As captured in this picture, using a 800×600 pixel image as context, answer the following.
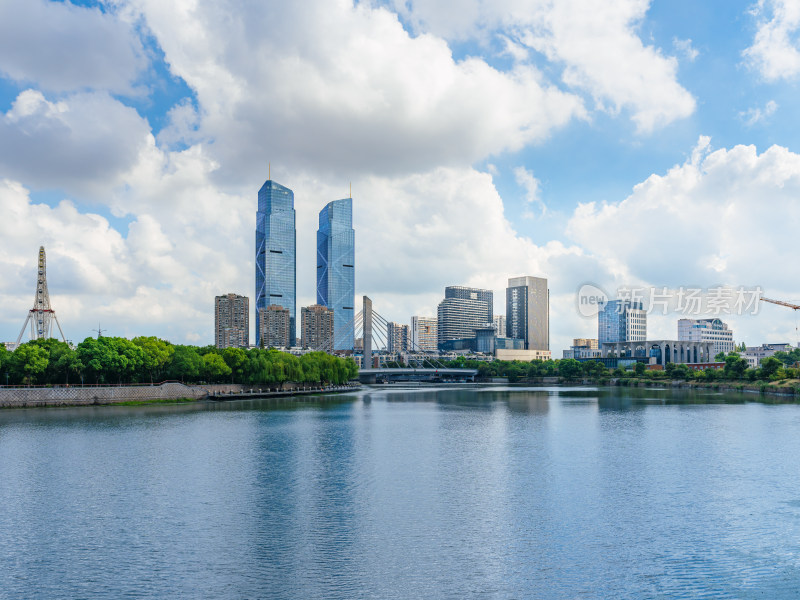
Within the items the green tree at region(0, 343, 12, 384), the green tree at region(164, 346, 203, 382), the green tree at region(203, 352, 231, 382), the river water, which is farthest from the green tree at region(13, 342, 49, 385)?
the river water

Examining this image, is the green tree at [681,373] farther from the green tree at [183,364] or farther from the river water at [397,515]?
the green tree at [183,364]

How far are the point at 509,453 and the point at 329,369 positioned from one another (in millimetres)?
70133

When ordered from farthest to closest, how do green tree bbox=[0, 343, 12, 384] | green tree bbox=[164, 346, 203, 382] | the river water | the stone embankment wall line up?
green tree bbox=[164, 346, 203, 382], green tree bbox=[0, 343, 12, 384], the stone embankment wall, the river water

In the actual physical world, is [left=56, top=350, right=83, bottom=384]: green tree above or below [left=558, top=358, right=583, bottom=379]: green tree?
above

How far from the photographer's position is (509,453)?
121 ft

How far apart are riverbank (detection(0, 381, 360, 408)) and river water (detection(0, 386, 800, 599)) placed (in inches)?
793

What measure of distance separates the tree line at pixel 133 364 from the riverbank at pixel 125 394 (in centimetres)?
192

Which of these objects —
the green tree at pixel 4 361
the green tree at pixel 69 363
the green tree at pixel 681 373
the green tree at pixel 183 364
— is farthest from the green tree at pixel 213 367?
the green tree at pixel 681 373

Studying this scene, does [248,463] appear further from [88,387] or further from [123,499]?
[88,387]

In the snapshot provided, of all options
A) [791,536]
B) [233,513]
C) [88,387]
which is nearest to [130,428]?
[88,387]

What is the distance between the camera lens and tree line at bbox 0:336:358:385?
67125 millimetres

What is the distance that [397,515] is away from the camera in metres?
23.2

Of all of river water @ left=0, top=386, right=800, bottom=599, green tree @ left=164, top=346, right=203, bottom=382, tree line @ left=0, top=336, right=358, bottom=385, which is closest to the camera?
river water @ left=0, top=386, right=800, bottom=599

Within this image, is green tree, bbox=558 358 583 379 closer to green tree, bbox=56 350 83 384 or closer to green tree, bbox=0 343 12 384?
green tree, bbox=56 350 83 384
